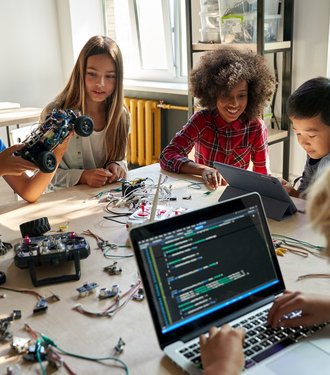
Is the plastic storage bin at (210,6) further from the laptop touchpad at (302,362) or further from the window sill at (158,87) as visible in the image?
the laptop touchpad at (302,362)

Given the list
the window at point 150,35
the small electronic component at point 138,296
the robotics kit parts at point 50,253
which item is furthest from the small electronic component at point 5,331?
the window at point 150,35

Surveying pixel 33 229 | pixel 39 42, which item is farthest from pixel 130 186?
pixel 39 42

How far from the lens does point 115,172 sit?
1.73 metres

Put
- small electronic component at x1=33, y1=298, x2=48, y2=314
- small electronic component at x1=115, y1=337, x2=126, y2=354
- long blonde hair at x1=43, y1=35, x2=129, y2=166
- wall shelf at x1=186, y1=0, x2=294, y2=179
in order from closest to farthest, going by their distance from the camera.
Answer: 1. small electronic component at x1=115, y1=337, x2=126, y2=354
2. small electronic component at x1=33, y1=298, x2=48, y2=314
3. long blonde hair at x1=43, y1=35, x2=129, y2=166
4. wall shelf at x1=186, y1=0, x2=294, y2=179

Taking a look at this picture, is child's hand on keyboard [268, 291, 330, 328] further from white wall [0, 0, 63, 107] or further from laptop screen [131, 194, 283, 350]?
white wall [0, 0, 63, 107]

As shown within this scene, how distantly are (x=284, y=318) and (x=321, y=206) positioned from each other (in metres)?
0.22

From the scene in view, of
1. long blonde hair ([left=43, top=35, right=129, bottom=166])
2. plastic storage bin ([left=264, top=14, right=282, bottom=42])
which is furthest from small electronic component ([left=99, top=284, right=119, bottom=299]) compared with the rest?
plastic storage bin ([left=264, top=14, right=282, bottom=42])

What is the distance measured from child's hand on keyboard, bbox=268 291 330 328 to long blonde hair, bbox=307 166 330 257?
113mm

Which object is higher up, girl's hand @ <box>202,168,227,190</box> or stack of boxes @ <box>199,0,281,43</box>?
stack of boxes @ <box>199,0,281,43</box>

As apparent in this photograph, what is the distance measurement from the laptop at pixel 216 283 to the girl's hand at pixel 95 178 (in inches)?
35.1

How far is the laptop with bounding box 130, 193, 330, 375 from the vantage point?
727 mm

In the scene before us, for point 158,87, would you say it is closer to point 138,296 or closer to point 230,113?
point 230,113

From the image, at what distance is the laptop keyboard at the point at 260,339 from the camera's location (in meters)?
0.72

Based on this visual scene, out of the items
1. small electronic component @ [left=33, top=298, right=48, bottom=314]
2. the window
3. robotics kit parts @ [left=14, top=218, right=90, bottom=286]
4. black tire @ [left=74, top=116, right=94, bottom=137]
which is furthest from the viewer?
the window
